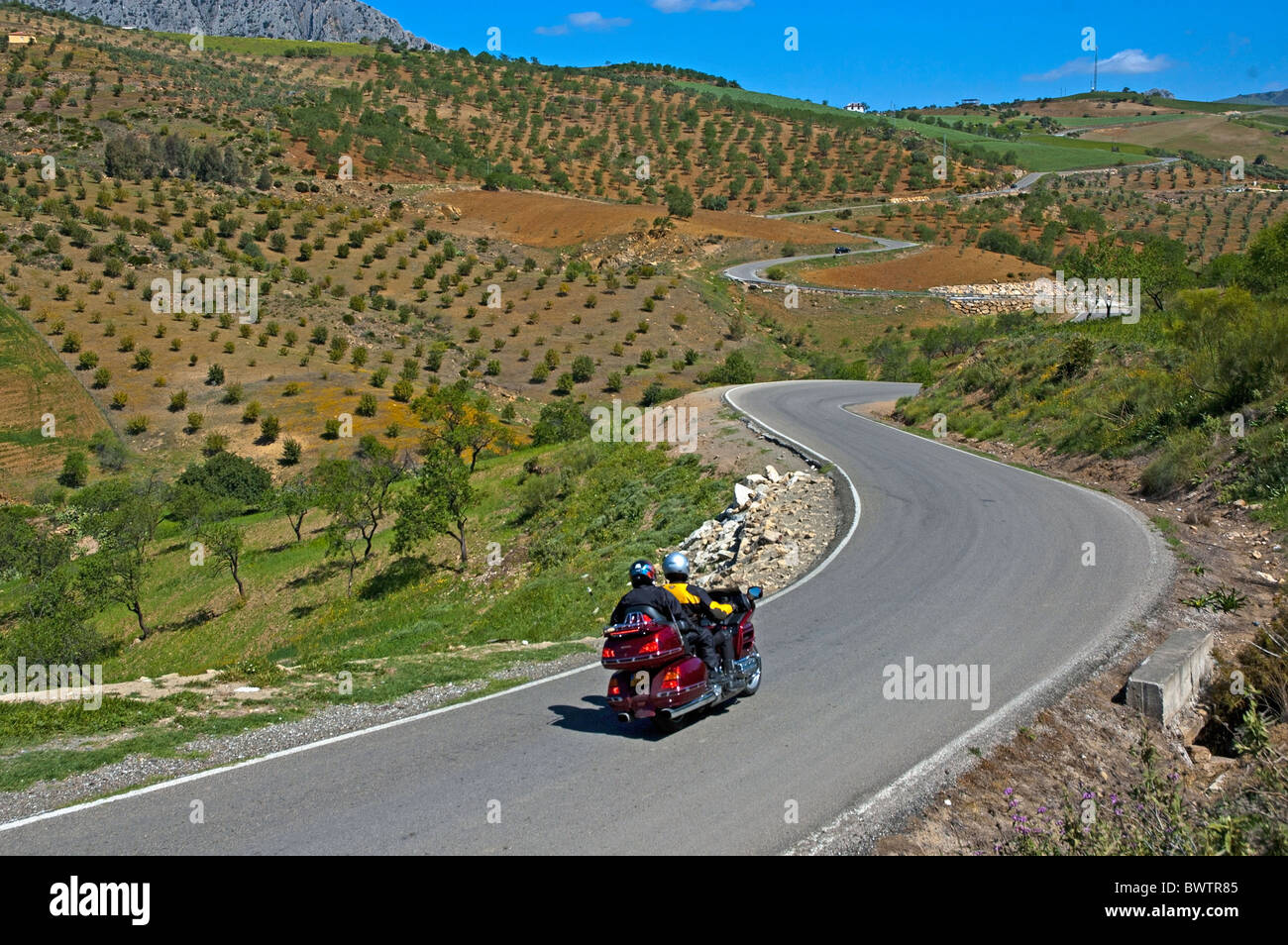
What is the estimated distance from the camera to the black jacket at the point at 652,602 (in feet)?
25.6

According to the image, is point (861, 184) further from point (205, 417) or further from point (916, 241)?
point (205, 417)

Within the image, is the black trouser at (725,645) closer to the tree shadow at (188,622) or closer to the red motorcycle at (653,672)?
the red motorcycle at (653,672)

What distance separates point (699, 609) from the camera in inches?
327

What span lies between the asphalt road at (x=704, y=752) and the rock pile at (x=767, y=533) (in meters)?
1.30

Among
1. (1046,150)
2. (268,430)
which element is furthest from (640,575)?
(1046,150)

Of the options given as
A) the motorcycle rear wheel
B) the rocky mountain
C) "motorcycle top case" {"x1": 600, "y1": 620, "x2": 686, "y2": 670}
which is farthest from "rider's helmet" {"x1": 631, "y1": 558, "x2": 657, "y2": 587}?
the rocky mountain

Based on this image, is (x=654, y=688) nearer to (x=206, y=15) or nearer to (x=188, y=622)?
(x=188, y=622)

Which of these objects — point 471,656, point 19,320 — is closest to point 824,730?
point 471,656

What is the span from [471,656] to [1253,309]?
20519 mm

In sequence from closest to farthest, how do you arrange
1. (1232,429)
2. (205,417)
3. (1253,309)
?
(1232,429) → (1253,309) → (205,417)

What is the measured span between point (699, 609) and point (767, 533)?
8.73 metres

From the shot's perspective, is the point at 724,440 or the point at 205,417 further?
the point at 205,417

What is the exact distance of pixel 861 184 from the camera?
10119cm

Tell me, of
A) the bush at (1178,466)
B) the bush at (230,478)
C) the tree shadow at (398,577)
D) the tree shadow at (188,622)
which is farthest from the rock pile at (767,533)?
the bush at (230,478)
